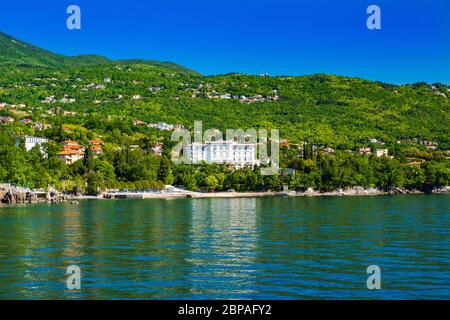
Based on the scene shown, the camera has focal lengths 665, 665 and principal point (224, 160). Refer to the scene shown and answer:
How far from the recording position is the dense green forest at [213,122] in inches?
3066

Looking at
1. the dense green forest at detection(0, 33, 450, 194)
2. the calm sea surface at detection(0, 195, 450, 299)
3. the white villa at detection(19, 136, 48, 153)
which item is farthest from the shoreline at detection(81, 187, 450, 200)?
the calm sea surface at detection(0, 195, 450, 299)

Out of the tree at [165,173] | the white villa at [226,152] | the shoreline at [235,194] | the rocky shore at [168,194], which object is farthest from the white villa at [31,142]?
the white villa at [226,152]

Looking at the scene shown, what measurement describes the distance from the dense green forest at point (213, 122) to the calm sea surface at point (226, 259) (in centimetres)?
3133

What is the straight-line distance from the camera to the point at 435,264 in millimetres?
17875

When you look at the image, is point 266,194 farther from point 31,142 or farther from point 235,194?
point 31,142

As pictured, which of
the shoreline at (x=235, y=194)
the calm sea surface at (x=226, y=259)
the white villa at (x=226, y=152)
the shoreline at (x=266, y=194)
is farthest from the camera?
the white villa at (x=226, y=152)

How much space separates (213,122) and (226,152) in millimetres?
20635

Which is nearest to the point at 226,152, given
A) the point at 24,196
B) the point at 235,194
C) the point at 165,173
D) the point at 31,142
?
the point at 165,173

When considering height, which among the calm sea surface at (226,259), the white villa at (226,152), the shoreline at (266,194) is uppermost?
the white villa at (226,152)

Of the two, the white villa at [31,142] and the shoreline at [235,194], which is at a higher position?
the white villa at [31,142]

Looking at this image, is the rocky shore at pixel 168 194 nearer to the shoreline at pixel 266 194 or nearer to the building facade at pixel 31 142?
the shoreline at pixel 266 194

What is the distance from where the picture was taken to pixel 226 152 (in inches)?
4181

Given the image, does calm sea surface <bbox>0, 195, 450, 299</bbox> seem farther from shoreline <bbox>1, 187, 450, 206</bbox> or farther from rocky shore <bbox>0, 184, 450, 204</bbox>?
shoreline <bbox>1, 187, 450, 206</bbox>
